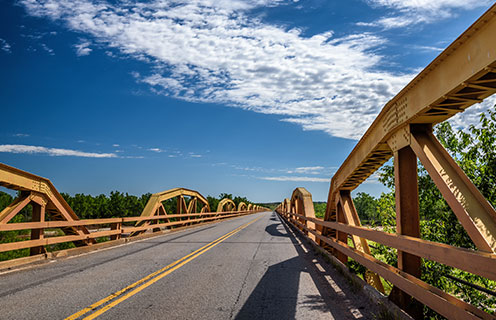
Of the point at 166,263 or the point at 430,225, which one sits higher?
the point at 430,225

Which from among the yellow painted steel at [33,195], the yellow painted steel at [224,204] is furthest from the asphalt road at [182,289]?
the yellow painted steel at [224,204]

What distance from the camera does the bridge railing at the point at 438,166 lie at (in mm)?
3344

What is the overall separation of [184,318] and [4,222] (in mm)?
7013

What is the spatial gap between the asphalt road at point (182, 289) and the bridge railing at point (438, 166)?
111 cm

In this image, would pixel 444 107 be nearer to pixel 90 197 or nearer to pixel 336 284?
pixel 336 284

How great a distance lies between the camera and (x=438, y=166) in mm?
4344

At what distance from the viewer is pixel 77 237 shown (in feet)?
38.9

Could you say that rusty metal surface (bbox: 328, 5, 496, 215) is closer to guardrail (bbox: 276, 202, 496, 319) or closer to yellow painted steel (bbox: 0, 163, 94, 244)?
guardrail (bbox: 276, 202, 496, 319)

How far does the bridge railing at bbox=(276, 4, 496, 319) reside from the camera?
3344 millimetres

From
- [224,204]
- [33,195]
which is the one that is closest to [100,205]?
[224,204]

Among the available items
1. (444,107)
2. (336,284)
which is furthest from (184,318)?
(444,107)

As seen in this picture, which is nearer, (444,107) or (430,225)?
(444,107)

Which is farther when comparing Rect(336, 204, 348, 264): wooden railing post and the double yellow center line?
Rect(336, 204, 348, 264): wooden railing post

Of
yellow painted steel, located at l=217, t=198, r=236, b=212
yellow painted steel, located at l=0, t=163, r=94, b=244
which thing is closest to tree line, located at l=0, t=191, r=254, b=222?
yellow painted steel, located at l=217, t=198, r=236, b=212
